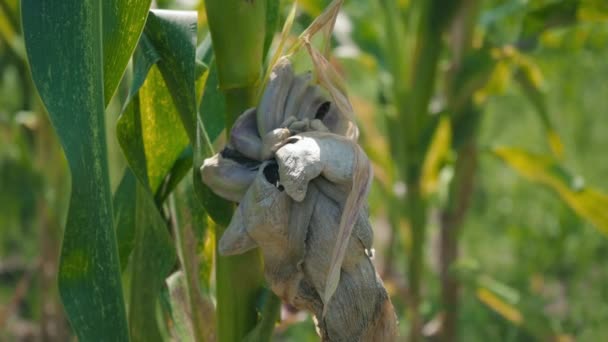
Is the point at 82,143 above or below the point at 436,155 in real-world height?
above

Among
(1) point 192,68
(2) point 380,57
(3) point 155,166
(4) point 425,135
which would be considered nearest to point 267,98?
(1) point 192,68

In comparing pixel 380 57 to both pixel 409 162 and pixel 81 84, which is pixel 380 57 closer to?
pixel 409 162

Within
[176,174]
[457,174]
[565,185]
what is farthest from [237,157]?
[457,174]

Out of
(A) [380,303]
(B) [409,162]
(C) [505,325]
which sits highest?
(A) [380,303]

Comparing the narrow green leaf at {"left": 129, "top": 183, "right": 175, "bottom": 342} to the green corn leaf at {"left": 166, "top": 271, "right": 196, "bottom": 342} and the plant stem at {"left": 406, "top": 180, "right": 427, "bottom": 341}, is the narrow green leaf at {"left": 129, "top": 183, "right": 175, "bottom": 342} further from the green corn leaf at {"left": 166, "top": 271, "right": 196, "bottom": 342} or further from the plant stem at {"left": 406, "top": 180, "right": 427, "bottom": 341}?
the plant stem at {"left": 406, "top": 180, "right": 427, "bottom": 341}

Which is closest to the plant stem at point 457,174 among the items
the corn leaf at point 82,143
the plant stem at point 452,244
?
the plant stem at point 452,244

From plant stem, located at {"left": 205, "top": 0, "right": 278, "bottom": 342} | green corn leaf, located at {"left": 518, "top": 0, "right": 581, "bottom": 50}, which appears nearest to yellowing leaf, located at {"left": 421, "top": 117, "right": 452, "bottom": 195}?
green corn leaf, located at {"left": 518, "top": 0, "right": 581, "bottom": 50}

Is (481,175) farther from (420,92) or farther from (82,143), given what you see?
(82,143)
